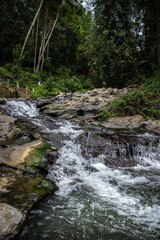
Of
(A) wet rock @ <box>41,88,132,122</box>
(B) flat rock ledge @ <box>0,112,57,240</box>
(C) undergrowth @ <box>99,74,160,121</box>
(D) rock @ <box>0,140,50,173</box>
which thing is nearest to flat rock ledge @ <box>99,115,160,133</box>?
(C) undergrowth @ <box>99,74,160,121</box>

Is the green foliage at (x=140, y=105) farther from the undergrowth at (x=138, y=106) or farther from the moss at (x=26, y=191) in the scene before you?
the moss at (x=26, y=191)

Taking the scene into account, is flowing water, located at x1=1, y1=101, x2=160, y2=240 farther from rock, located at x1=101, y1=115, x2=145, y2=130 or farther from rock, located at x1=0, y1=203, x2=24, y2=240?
rock, located at x1=101, y1=115, x2=145, y2=130

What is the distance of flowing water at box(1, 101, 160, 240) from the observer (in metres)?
2.12

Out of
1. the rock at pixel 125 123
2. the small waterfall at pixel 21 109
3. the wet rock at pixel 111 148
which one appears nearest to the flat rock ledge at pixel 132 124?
the rock at pixel 125 123

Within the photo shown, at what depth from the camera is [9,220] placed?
188 cm

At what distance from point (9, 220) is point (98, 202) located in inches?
58.9

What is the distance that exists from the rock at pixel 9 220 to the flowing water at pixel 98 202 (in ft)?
0.69

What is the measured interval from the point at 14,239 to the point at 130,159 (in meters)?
3.60

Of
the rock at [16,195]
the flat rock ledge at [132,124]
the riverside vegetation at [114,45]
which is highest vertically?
the riverside vegetation at [114,45]

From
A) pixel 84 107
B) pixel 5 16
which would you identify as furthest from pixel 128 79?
pixel 5 16

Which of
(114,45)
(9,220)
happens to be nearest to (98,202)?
(9,220)

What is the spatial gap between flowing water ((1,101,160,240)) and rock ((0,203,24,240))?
0.21m

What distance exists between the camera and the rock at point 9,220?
176cm

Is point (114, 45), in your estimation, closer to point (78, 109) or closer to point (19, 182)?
point (78, 109)
